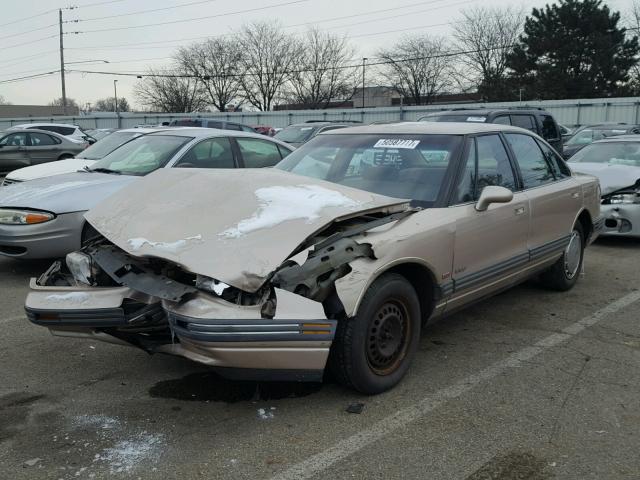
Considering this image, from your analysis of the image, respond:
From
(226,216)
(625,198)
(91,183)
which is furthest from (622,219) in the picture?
(91,183)

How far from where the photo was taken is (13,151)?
54.9 ft

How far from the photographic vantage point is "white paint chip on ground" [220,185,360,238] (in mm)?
3426

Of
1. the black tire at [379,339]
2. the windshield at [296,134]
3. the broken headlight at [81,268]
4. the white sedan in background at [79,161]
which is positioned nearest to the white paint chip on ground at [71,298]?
the broken headlight at [81,268]

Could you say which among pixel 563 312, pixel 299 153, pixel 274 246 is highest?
pixel 299 153

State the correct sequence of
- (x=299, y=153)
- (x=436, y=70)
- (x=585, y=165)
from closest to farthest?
1. (x=299, y=153)
2. (x=585, y=165)
3. (x=436, y=70)

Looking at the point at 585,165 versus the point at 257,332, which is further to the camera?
the point at 585,165

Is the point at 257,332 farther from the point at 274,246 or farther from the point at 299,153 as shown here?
the point at 299,153

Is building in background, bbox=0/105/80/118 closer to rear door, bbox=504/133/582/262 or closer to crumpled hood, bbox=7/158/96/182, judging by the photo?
crumpled hood, bbox=7/158/96/182

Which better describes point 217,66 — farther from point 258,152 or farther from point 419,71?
point 258,152

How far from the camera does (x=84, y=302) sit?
11.3 ft

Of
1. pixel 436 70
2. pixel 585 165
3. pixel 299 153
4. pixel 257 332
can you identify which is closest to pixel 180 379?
pixel 257 332

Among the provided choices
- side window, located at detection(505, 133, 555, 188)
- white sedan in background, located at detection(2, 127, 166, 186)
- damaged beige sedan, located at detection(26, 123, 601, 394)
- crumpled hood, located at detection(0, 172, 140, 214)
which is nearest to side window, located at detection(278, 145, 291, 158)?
white sedan in background, located at detection(2, 127, 166, 186)

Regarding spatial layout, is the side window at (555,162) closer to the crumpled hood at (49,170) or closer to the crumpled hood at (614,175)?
the crumpled hood at (614,175)

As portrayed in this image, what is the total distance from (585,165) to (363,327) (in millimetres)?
7333
